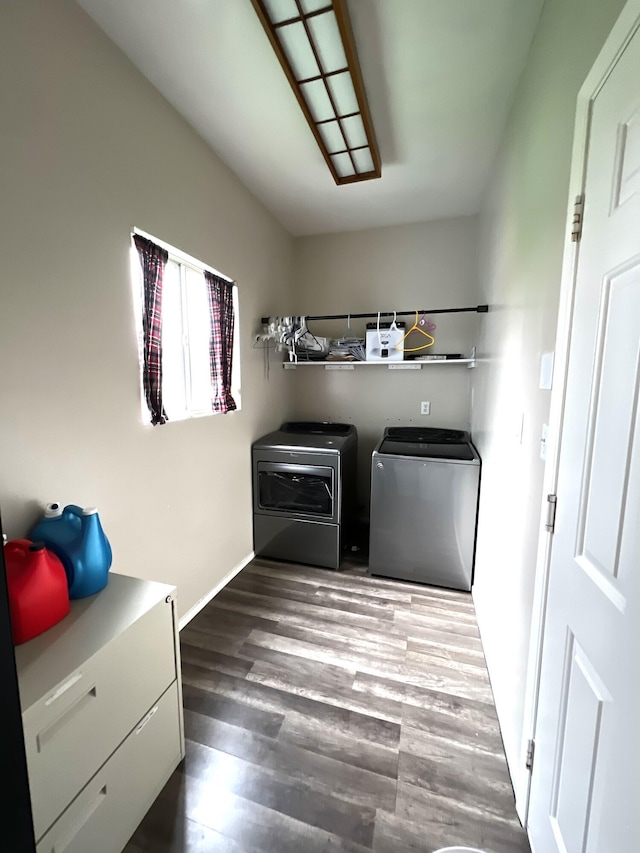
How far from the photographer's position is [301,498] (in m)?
2.59

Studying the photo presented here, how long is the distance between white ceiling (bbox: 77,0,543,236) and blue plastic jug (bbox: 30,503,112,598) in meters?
1.85

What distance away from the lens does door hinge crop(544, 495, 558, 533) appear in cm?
94

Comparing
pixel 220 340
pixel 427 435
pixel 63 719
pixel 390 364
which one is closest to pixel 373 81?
pixel 220 340

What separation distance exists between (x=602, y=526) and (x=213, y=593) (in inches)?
85.7

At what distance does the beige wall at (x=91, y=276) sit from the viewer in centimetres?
109

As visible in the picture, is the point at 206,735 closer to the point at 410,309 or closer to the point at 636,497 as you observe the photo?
the point at 636,497

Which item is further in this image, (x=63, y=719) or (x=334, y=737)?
(x=334, y=737)

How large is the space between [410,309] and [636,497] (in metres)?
2.72

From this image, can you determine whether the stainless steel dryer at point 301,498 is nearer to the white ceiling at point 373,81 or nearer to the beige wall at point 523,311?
the beige wall at point 523,311

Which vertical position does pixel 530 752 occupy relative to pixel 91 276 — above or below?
below

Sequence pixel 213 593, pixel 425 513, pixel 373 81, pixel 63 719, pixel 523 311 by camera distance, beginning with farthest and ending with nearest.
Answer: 1. pixel 425 513
2. pixel 213 593
3. pixel 373 81
4. pixel 523 311
5. pixel 63 719

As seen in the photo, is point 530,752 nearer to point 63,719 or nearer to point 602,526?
point 602,526

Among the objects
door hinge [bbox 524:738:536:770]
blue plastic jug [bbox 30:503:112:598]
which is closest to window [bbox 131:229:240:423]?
blue plastic jug [bbox 30:503:112:598]

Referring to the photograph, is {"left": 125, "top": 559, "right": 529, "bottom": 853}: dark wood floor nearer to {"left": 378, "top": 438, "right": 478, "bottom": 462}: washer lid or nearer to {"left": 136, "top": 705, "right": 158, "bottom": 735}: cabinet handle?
{"left": 136, "top": 705, "right": 158, "bottom": 735}: cabinet handle
